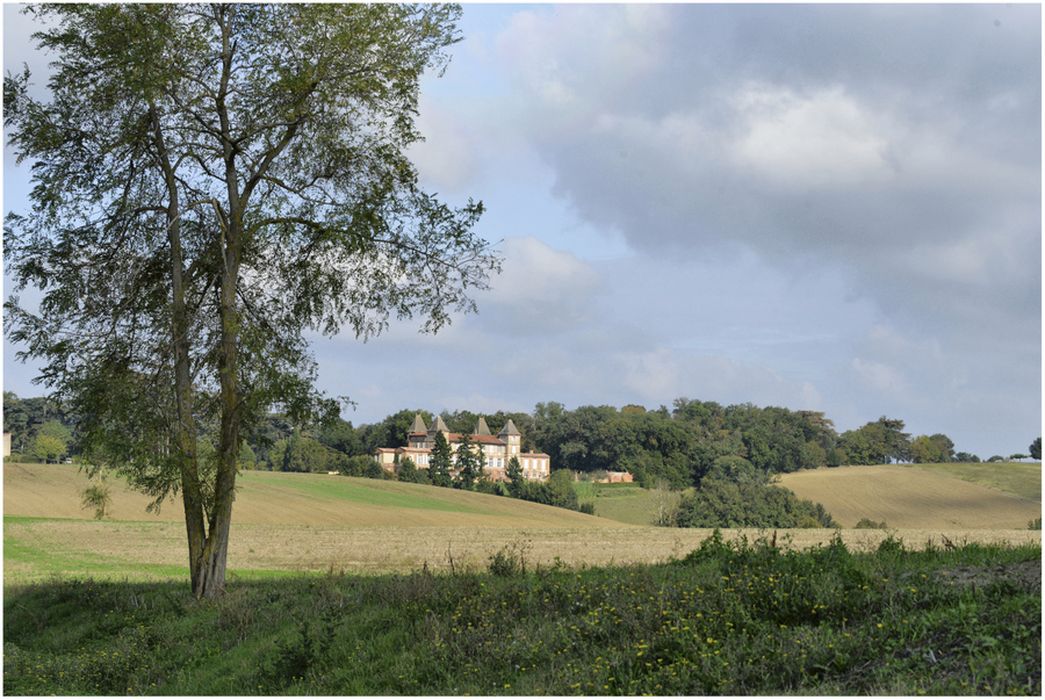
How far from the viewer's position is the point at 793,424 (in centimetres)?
13162

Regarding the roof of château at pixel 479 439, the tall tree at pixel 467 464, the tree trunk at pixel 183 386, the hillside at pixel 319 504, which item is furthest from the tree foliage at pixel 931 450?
the tree trunk at pixel 183 386

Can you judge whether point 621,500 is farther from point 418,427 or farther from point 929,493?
point 418,427

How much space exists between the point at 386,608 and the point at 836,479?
96046mm

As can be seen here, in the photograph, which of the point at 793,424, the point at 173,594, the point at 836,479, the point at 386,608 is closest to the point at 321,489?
the point at 836,479

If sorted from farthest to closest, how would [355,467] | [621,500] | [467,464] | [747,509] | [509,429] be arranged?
1. [509,429]
2. [467,464]
3. [355,467]
4. [621,500]
5. [747,509]

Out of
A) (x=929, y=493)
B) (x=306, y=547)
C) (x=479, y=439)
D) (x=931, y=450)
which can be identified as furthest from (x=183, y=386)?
(x=931, y=450)

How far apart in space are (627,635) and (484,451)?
11425 centimetres

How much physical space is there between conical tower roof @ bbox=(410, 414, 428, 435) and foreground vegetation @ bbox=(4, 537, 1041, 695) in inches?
4504

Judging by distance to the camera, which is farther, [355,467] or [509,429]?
[509,429]

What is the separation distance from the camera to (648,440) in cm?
11550

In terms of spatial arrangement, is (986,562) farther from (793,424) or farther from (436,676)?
(793,424)

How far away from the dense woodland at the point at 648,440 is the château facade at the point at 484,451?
6.88 ft

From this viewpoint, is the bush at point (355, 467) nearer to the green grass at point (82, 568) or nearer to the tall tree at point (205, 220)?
the green grass at point (82, 568)

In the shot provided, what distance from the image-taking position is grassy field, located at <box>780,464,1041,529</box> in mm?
78625
